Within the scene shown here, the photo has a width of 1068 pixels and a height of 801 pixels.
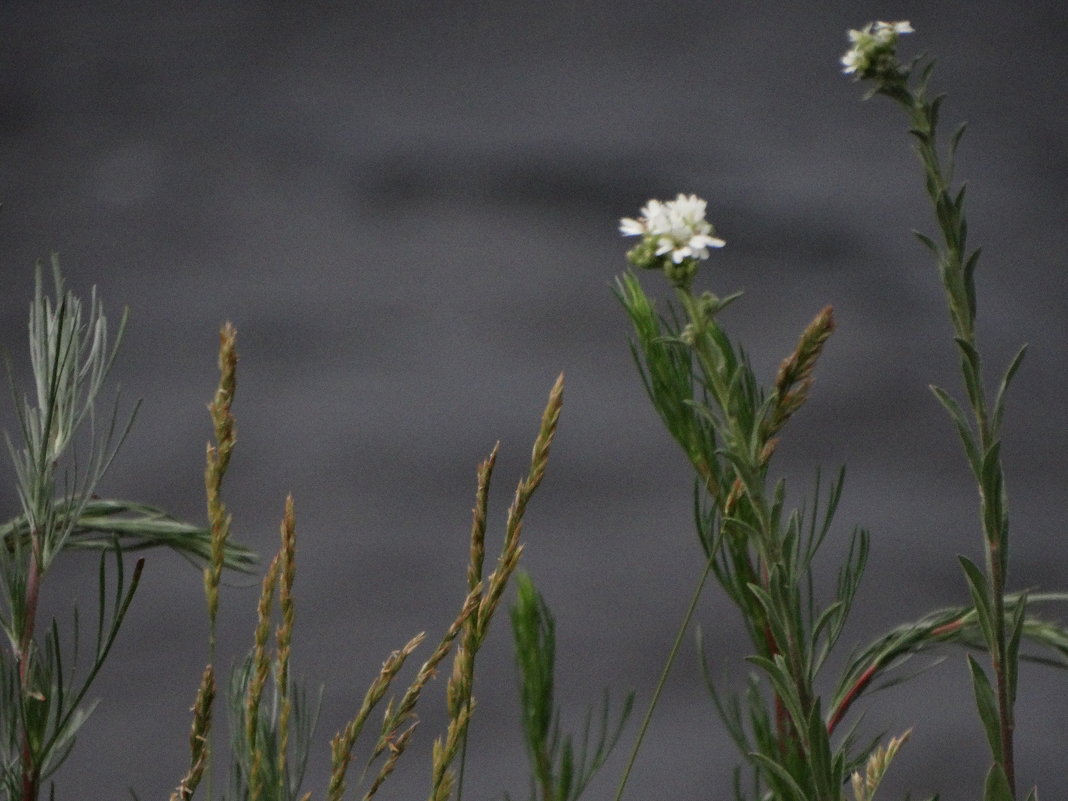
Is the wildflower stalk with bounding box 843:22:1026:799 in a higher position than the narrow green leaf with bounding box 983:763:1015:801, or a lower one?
higher

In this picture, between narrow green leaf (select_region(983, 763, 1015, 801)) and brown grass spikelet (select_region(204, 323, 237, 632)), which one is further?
brown grass spikelet (select_region(204, 323, 237, 632))

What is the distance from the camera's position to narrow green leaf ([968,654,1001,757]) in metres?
0.35

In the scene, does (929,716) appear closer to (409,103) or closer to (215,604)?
(409,103)

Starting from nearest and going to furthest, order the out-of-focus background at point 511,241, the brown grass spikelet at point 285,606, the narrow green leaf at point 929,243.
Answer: the narrow green leaf at point 929,243 → the brown grass spikelet at point 285,606 → the out-of-focus background at point 511,241

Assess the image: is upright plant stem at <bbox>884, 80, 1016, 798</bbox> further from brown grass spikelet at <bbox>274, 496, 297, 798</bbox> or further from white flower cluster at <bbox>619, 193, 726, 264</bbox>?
brown grass spikelet at <bbox>274, 496, 297, 798</bbox>

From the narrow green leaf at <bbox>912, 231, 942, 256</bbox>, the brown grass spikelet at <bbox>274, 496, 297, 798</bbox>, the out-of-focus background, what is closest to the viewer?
the narrow green leaf at <bbox>912, 231, 942, 256</bbox>

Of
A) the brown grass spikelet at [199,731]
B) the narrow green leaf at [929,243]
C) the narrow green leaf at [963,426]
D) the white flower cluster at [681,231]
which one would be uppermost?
the white flower cluster at [681,231]

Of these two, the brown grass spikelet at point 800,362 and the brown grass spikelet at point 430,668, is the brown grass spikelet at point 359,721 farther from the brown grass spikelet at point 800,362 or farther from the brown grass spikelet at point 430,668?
the brown grass spikelet at point 800,362

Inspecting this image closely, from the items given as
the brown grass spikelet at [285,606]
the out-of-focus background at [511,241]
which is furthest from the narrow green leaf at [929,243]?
the out-of-focus background at [511,241]

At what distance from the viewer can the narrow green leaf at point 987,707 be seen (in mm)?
354

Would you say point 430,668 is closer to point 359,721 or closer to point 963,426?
point 359,721

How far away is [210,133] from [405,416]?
0.35 meters

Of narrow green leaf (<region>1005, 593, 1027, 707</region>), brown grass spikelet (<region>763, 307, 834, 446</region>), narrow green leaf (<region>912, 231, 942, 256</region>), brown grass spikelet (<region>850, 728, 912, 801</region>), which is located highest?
narrow green leaf (<region>912, 231, 942, 256</region>)

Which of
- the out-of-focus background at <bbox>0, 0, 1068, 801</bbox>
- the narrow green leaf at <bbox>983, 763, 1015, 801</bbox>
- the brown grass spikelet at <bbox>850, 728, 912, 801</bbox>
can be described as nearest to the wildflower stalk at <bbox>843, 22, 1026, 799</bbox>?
the narrow green leaf at <bbox>983, 763, 1015, 801</bbox>
